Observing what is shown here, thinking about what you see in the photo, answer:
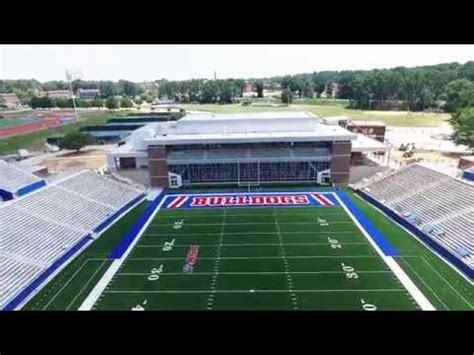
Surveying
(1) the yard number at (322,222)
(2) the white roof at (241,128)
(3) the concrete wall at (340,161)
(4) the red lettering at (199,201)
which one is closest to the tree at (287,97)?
(2) the white roof at (241,128)

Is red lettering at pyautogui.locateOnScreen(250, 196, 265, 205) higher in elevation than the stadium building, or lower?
lower

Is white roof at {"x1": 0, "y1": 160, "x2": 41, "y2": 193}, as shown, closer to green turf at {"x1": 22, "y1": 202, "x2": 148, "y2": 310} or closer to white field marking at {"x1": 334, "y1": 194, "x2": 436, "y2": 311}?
green turf at {"x1": 22, "y1": 202, "x2": 148, "y2": 310}

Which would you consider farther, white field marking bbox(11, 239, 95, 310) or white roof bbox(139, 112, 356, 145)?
white roof bbox(139, 112, 356, 145)

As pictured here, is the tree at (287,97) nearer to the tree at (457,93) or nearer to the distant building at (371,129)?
the tree at (457,93)

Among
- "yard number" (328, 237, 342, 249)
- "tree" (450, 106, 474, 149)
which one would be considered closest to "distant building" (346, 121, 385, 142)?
"tree" (450, 106, 474, 149)

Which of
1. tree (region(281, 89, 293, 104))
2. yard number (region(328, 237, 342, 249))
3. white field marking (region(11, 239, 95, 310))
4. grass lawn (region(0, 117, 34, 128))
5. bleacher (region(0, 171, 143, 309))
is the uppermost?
tree (region(281, 89, 293, 104))

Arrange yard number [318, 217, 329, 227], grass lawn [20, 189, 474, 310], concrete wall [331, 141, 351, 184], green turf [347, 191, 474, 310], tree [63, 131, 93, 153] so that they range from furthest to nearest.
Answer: tree [63, 131, 93, 153] < concrete wall [331, 141, 351, 184] < yard number [318, 217, 329, 227] < grass lawn [20, 189, 474, 310] < green turf [347, 191, 474, 310]
